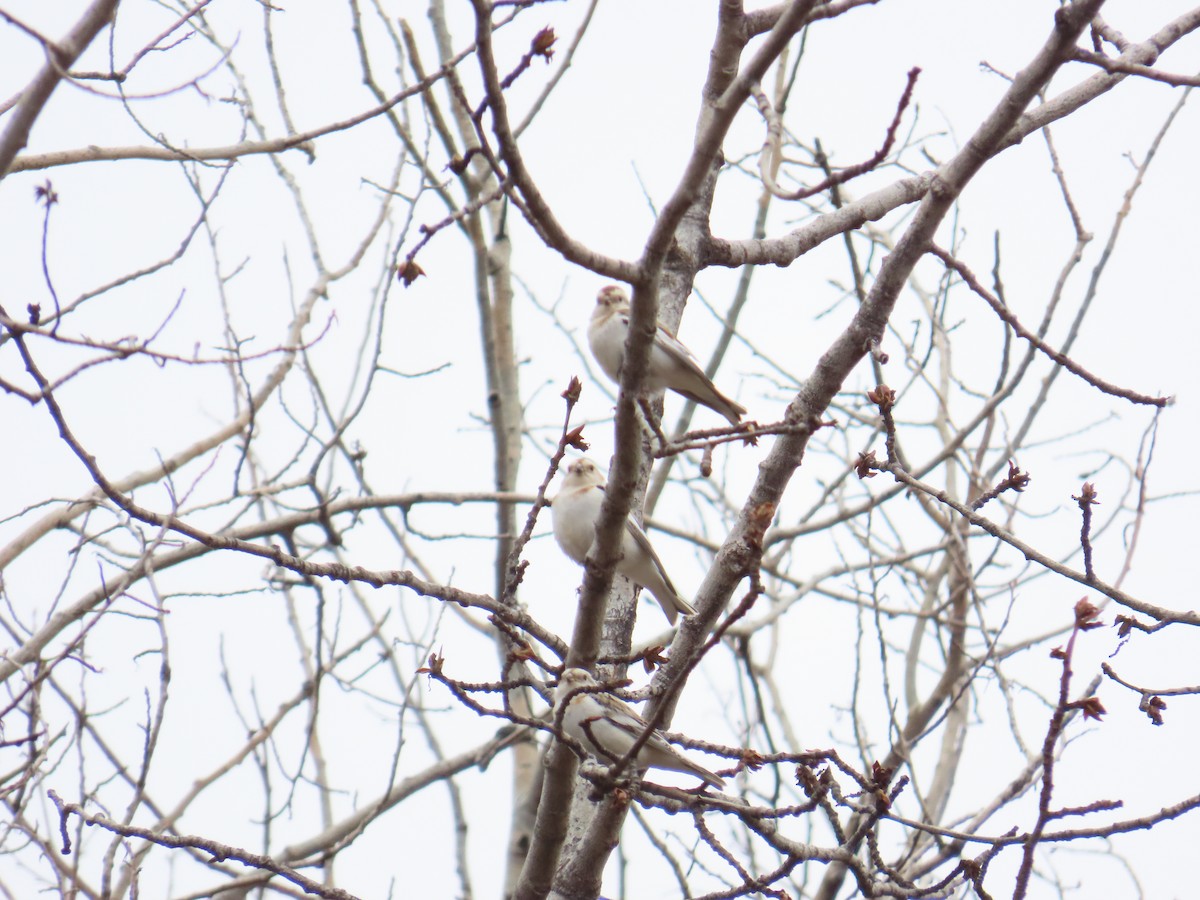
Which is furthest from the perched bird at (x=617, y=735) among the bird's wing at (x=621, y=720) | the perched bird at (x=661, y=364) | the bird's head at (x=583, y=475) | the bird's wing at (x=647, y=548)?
the bird's head at (x=583, y=475)

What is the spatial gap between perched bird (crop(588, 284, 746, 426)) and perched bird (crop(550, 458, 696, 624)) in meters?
0.47

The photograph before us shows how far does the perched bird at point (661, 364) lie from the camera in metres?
4.39

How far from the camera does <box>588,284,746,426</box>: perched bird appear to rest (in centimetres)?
439

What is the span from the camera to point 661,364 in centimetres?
404

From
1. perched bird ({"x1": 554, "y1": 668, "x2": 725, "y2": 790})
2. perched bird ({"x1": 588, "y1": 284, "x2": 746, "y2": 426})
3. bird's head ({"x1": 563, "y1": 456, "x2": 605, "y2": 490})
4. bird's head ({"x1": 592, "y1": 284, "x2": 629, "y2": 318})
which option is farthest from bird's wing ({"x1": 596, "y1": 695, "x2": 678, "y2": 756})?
bird's head ({"x1": 592, "y1": 284, "x2": 629, "y2": 318})

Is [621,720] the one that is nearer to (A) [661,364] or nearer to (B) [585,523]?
(A) [661,364]

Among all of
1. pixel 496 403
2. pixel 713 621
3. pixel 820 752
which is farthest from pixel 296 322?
pixel 820 752

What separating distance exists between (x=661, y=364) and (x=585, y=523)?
1318 millimetres

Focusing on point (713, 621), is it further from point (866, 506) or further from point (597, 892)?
point (866, 506)

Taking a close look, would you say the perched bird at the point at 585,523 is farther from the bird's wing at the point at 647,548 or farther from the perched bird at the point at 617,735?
the perched bird at the point at 617,735

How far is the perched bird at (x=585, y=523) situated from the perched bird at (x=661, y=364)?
47cm

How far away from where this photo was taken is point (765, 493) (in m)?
3.06

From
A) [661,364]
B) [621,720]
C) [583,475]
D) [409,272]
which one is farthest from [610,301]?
[409,272]

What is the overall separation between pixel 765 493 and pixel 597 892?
Result: 3.64ft
